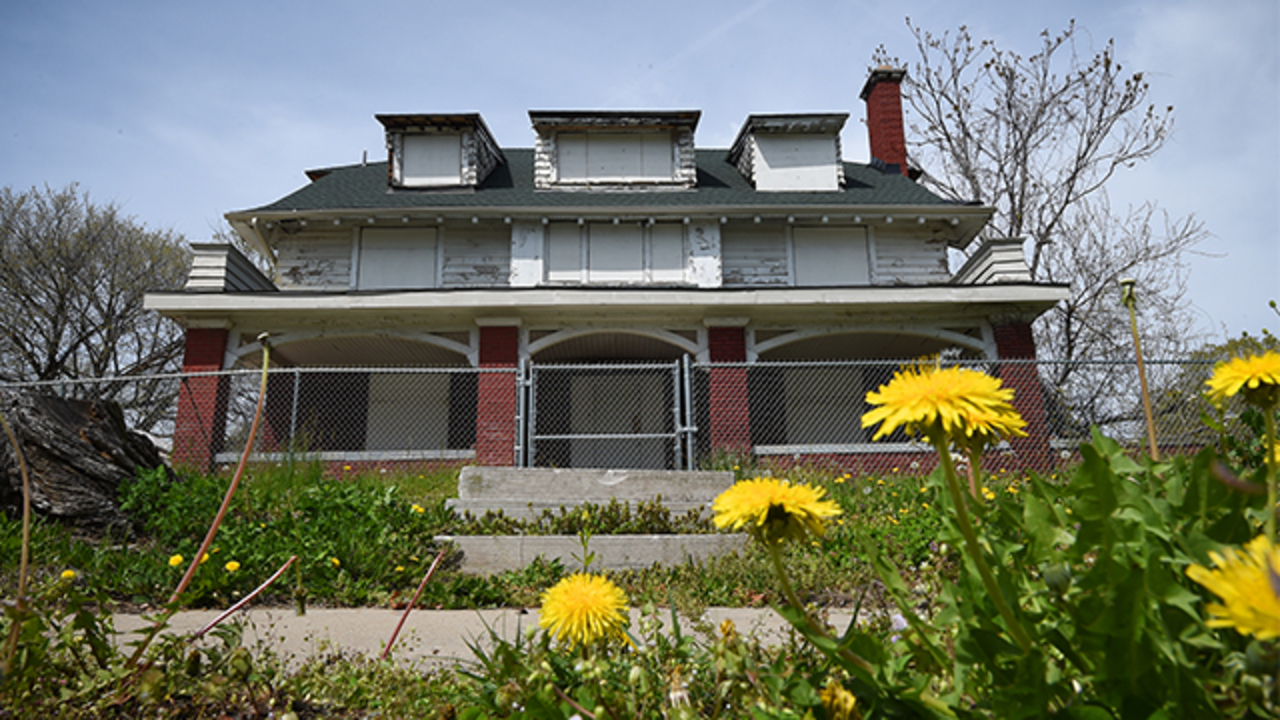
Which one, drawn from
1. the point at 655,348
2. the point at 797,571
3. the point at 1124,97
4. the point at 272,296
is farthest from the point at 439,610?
the point at 1124,97

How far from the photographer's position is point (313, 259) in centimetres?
1445

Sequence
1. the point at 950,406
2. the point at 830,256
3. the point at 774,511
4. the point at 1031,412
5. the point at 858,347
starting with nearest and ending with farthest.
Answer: the point at 950,406, the point at 774,511, the point at 1031,412, the point at 830,256, the point at 858,347

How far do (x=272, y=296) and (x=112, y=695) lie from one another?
1141 centimetres

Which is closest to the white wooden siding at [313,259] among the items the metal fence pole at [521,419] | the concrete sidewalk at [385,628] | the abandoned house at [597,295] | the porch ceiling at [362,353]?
the abandoned house at [597,295]

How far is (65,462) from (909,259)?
46.6ft

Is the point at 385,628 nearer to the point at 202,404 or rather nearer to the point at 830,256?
the point at 202,404

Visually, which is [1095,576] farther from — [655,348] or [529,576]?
[655,348]

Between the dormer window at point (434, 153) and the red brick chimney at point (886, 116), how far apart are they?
985cm

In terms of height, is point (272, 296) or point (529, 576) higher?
point (272, 296)

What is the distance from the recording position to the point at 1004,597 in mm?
1061

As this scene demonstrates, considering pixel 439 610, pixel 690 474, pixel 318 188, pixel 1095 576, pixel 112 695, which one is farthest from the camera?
pixel 318 188

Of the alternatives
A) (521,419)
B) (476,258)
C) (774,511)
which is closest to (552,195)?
(476,258)

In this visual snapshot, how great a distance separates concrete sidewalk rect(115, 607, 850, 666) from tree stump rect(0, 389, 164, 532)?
1.81 meters

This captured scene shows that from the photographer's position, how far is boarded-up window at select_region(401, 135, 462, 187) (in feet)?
49.9
